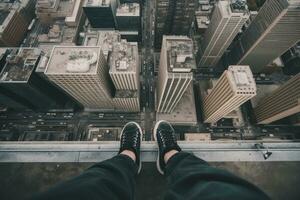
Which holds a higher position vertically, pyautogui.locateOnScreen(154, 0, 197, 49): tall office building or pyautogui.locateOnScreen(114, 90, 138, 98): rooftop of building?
pyautogui.locateOnScreen(154, 0, 197, 49): tall office building

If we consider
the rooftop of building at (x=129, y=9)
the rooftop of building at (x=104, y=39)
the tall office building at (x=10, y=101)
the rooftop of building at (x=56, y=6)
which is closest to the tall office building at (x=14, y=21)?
the rooftop of building at (x=56, y=6)

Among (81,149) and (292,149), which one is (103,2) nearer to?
(81,149)

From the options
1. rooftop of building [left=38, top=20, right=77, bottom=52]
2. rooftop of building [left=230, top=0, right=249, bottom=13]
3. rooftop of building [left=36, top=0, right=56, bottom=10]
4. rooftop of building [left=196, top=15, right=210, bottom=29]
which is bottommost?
rooftop of building [left=230, top=0, right=249, bottom=13]

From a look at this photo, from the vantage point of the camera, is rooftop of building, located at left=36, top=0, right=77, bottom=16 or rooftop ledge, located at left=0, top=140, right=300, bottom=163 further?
rooftop of building, located at left=36, top=0, right=77, bottom=16

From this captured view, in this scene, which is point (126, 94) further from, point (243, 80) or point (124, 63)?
point (243, 80)

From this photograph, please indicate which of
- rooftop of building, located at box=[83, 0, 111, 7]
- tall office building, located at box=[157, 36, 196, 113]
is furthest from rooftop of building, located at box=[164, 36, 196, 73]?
rooftop of building, located at box=[83, 0, 111, 7]

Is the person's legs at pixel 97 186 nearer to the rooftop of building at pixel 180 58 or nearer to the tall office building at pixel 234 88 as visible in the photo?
the rooftop of building at pixel 180 58

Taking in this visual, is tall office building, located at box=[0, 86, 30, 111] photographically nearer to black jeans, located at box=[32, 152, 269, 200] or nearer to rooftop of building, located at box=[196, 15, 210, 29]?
black jeans, located at box=[32, 152, 269, 200]
